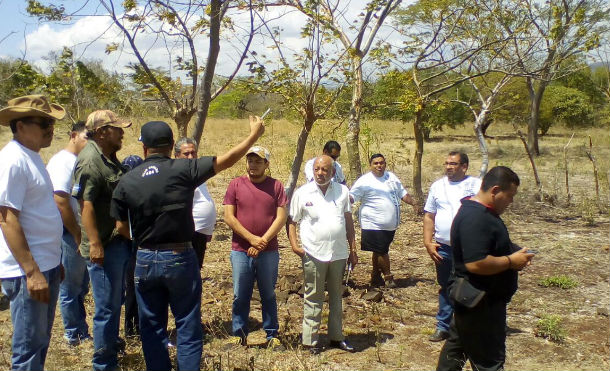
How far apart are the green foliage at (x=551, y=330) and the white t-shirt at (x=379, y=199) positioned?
6.02 ft

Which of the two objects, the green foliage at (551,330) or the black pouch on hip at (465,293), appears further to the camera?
the green foliage at (551,330)

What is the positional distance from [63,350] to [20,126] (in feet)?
7.08

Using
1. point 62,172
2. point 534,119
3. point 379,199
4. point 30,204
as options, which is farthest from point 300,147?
point 534,119

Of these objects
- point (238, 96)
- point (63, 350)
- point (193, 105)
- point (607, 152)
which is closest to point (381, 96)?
point (238, 96)

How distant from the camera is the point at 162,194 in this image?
3143 mm

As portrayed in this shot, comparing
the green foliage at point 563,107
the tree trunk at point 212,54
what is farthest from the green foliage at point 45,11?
the green foliage at point 563,107

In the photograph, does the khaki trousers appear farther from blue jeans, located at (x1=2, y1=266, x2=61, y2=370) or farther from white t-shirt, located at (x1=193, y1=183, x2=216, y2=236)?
blue jeans, located at (x1=2, y1=266, x2=61, y2=370)

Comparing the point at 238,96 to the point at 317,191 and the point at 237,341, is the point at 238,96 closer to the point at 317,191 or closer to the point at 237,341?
the point at 317,191

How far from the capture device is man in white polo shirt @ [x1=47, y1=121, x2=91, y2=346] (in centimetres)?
388

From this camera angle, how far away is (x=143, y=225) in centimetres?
324

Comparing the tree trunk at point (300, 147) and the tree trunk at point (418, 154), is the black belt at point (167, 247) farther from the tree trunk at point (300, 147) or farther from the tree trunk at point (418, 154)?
the tree trunk at point (418, 154)

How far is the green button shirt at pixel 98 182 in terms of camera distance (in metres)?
3.57

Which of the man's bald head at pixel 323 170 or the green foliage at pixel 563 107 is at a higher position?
the green foliage at pixel 563 107

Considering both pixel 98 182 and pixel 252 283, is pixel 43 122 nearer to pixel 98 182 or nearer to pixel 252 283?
pixel 98 182
